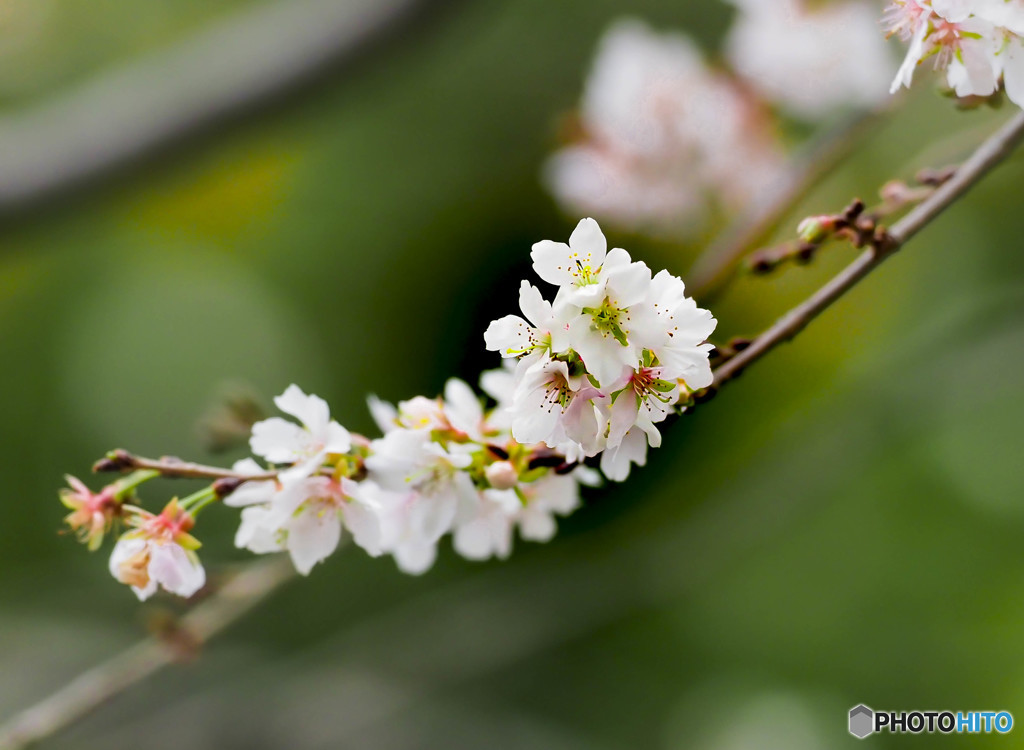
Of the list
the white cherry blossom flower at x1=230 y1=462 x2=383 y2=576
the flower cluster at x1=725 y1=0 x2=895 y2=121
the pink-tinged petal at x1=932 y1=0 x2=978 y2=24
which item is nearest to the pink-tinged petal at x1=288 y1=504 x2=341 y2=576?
the white cherry blossom flower at x1=230 y1=462 x2=383 y2=576

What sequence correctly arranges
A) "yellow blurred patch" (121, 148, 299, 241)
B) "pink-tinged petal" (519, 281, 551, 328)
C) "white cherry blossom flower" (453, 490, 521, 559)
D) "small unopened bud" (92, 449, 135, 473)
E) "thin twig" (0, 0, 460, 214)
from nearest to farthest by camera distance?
"pink-tinged petal" (519, 281, 551, 328) < "small unopened bud" (92, 449, 135, 473) < "white cherry blossom flower" (453, 490, 521, 559) < "thin twig" (0, 0, 460, 214) < "yellow blurred patch" (121, 148, 299, 241)

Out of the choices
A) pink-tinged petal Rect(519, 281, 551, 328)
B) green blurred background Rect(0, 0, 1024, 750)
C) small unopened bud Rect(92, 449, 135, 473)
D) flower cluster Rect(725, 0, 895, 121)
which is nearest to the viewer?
pink-tinged petal Rect(519, 281, 551, 328)

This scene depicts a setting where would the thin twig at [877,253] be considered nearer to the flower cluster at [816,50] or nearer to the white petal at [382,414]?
the white petal at [382,414]

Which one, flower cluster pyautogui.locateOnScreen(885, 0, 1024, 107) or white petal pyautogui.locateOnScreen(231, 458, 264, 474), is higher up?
flower cluster pyautogui.locateOnScreen(885, 0, 1024, 107)

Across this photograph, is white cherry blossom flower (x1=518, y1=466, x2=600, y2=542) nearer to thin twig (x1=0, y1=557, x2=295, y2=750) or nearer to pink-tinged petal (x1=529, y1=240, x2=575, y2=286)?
pink-tinged petal (x1=529, y1=240, x2=575, y2=286)

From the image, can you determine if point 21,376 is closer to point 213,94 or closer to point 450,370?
point 450,370

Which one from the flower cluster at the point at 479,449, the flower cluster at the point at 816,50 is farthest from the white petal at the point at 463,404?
the flower cluster at the point at 816,50

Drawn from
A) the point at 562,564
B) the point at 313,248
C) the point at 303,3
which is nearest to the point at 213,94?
the point at 303,3
